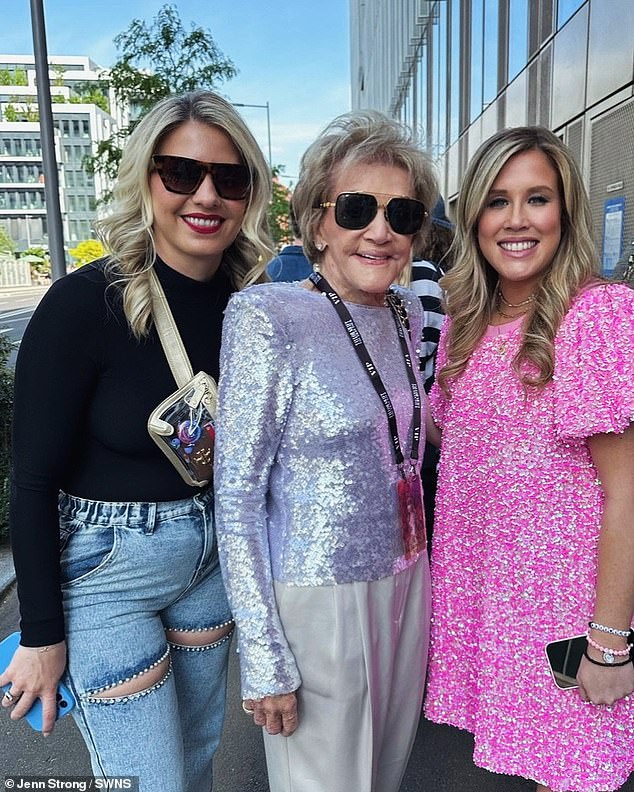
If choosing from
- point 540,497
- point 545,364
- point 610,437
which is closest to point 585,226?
point 545,364

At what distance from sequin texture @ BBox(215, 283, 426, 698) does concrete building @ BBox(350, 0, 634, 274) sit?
637 millimetres

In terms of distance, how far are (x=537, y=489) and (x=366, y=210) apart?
794 millimetres

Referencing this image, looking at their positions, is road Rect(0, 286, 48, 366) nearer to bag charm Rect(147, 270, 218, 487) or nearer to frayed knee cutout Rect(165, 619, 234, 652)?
frayed knee cutout Rect(165, 619, 234, 652)

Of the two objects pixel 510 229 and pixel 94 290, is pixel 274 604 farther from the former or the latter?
pixel 510 229

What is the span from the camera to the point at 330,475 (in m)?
1.48

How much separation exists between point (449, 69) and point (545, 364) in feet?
46.8

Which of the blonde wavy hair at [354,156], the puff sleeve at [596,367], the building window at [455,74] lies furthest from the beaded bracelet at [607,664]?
the building window at [455,74]

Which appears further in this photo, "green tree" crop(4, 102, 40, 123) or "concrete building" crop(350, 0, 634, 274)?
"green tree" crop(4, 102, 40, 123)

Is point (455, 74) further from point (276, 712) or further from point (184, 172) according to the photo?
point (276, 712)

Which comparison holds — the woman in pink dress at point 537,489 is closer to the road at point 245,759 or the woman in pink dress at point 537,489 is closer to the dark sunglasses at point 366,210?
the dark sunglasses at point 366,210

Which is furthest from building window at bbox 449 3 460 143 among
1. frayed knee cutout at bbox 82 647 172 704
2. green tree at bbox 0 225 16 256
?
frayed knee cutout at bbox 82 647 172 704

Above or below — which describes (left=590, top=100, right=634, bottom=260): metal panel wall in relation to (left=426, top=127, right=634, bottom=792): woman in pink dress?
above

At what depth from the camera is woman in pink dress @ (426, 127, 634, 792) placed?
1.58 meters

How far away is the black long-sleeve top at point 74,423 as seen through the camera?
1.47m
